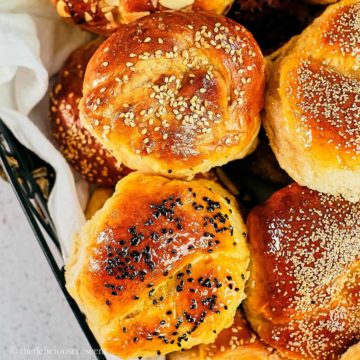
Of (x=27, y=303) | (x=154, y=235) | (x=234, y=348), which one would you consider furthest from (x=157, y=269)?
(x=27, y=303)

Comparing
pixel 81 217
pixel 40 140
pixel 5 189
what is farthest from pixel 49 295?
pixel 40 140

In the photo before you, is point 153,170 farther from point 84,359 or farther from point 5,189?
point 84,359

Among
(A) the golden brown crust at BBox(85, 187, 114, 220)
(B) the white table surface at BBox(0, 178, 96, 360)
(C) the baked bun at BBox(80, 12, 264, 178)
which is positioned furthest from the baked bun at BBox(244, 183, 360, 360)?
(B) the white table surface at BBox(0, 178, 96, 360)

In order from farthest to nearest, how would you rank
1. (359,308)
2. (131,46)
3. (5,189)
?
1. (5,189)
2. (359,308)
3. (131,46)

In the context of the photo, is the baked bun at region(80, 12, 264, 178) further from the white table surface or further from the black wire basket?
the white table surface

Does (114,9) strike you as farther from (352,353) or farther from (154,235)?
(352,353)

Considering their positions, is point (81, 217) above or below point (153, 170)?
below

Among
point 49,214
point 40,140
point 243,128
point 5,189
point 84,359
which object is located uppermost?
point 243,128

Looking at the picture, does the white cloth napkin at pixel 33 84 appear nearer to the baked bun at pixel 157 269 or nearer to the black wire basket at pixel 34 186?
the black wire basket at pixel 34 186
